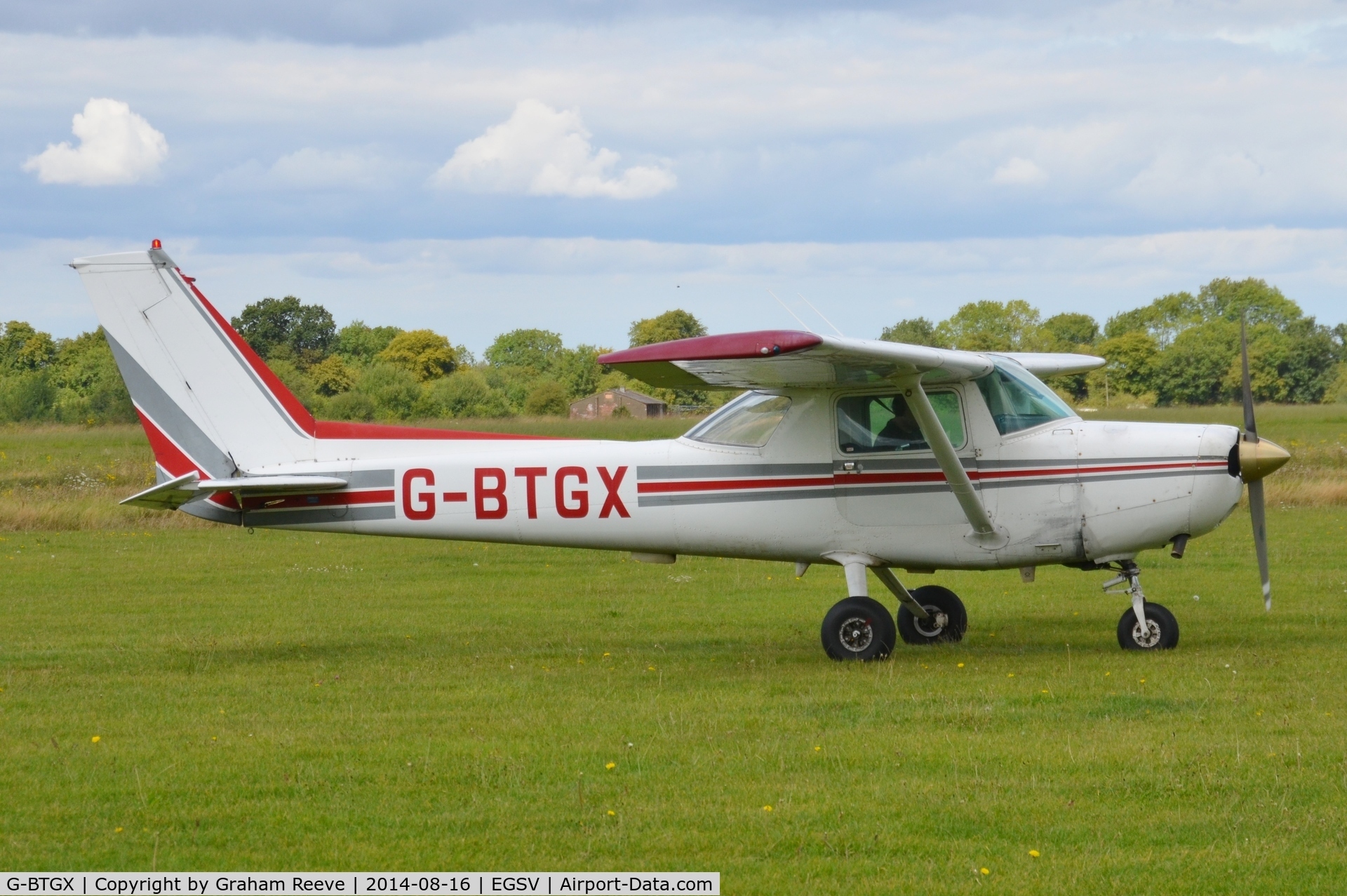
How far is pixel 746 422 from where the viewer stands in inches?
454

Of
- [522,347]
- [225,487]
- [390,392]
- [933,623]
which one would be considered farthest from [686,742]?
[522,347]

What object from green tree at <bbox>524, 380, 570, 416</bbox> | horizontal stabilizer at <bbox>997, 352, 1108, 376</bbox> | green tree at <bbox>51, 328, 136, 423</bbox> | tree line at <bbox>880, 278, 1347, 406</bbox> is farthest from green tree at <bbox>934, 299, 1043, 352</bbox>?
horizontal stabilizer at <bbox>997, 352, 1108, 376</bbox>

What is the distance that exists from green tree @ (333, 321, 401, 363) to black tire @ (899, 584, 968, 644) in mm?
75408

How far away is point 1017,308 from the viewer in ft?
247

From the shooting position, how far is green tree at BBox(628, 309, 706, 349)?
6128 centimetres

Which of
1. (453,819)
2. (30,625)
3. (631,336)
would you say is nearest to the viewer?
(453,819)

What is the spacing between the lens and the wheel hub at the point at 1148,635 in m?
11.2

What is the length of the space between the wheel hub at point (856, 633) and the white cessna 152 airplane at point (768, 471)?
1cm

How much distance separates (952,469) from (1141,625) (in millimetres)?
2112

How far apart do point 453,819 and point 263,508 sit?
593 centimetres

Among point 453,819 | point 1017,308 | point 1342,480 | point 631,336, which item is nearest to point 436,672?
point 453,819

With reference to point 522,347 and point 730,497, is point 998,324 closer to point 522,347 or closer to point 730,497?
point 522,347

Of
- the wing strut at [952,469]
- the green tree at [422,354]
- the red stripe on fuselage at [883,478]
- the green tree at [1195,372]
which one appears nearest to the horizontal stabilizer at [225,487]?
the red stripe on fuselage at [883,478]

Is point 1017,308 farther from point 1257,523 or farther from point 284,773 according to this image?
point 284,773
